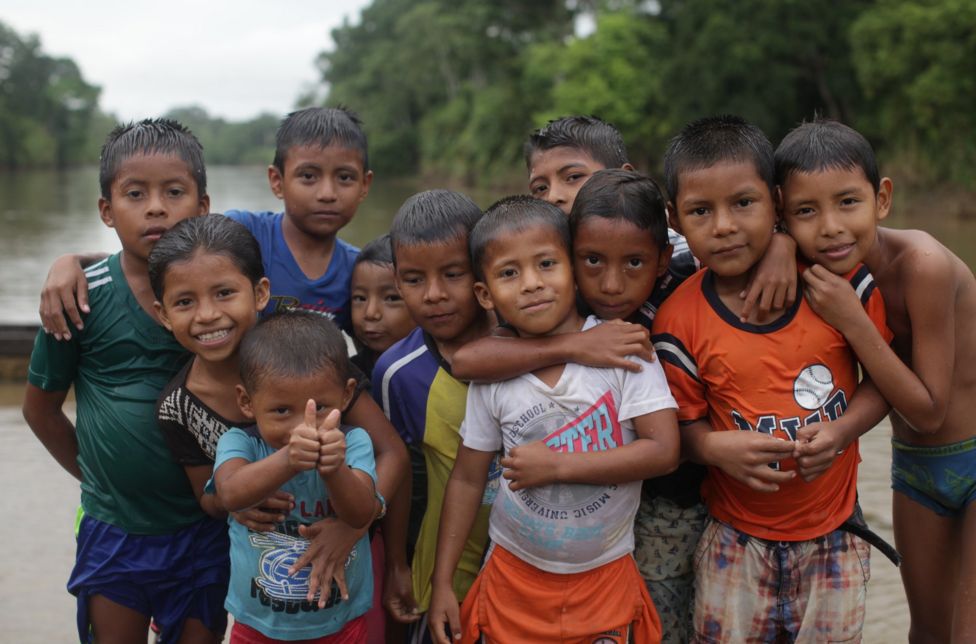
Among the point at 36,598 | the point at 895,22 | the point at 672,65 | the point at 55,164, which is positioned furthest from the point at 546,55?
the point at 55,164

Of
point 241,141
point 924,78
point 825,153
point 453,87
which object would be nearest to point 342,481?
point 825,153

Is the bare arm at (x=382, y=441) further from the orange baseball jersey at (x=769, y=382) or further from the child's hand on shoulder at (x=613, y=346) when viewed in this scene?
the orange baseball jersey at (x=769, y=382)

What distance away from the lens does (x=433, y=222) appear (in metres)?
2.34

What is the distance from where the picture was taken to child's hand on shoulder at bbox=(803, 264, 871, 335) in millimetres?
2037

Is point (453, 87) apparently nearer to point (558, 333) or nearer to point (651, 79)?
point (651, 79)

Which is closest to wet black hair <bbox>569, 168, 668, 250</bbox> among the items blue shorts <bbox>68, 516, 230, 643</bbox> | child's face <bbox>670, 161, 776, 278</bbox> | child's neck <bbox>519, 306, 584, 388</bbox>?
child's face <bbox>670, 161, 776, 278</bbox>

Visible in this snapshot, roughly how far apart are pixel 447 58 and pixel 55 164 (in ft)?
109

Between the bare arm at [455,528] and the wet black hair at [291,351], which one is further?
the bare arm at [455,528]

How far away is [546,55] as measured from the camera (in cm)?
3241

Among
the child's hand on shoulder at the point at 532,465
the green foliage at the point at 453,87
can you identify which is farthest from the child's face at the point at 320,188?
the green foliage at the point at 453,87

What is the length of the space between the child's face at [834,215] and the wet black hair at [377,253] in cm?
136

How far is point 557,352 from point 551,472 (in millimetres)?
295

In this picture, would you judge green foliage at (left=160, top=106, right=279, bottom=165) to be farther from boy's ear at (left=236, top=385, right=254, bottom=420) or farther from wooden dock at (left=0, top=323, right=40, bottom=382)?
boy's ear at (left=236, top=385, right=254, bottom=420)

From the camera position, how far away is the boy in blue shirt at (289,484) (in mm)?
2043
